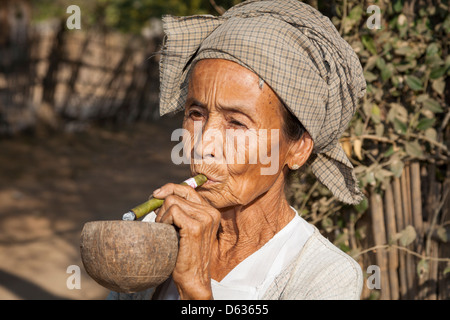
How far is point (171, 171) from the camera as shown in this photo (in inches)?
383

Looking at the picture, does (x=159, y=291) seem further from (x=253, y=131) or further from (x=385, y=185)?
(x=385, y=185)

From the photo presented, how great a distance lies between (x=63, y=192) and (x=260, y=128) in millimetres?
6673

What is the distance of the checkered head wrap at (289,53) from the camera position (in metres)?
1.95

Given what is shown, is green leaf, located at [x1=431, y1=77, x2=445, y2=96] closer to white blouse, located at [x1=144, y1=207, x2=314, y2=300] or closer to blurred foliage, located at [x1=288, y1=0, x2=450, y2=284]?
blurred foliage, located at [x1=288, y1=0, x2=450, y2=284]

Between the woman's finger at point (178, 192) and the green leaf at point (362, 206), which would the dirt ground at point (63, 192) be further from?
the woman's finger at point (178, 192)

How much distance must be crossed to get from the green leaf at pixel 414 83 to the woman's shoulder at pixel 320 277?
52.1 inches

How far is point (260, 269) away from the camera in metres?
2.08

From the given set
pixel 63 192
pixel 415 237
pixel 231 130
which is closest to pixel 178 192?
pixel 231 130

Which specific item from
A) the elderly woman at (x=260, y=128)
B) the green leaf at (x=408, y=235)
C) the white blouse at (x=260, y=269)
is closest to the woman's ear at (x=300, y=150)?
the elderly woman at (x=260, y=128)

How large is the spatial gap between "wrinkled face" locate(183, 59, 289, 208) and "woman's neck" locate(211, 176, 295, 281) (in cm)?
15

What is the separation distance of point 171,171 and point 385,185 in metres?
6.79

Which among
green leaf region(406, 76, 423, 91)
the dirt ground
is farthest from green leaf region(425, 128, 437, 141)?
the dirt ground

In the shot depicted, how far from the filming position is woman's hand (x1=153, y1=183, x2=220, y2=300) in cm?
174
